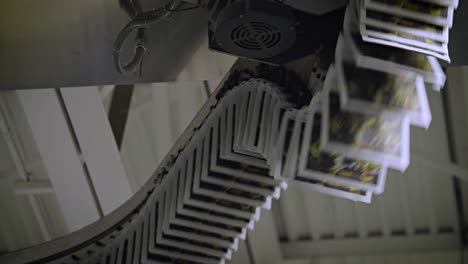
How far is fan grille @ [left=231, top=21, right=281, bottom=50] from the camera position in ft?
6.63

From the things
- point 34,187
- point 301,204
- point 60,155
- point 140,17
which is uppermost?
point 140,17

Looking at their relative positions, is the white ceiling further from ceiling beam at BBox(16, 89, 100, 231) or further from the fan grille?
the fan grille

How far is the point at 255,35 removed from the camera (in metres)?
2.06

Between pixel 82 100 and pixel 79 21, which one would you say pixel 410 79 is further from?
pixel 82 100

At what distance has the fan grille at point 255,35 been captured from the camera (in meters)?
2.02

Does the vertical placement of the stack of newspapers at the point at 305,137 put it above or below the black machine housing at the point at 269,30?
below

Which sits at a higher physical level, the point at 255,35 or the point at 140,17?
the point at 140,17

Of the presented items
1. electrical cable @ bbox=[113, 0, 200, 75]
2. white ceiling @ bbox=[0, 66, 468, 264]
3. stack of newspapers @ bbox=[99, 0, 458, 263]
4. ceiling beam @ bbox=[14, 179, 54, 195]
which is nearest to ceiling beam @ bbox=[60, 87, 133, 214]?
white ceiling @ bbox=[0, 66, 468, 264]

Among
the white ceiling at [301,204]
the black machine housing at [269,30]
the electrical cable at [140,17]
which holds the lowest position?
the white ceiling at [301,204]

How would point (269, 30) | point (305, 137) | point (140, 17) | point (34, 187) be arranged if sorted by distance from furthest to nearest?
point (34, 187) → point (140, 17) → point (269, 30) → point (305, 137)

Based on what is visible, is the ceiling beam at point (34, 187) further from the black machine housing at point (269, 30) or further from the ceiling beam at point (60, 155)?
the black machine housing at point (269, 30)

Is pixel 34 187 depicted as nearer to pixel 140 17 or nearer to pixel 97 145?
pixel 97 145

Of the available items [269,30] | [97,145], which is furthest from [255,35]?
[97,145]

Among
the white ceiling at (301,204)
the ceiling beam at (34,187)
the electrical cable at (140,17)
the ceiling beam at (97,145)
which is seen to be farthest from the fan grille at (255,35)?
the ceiling beam at (34,187)
